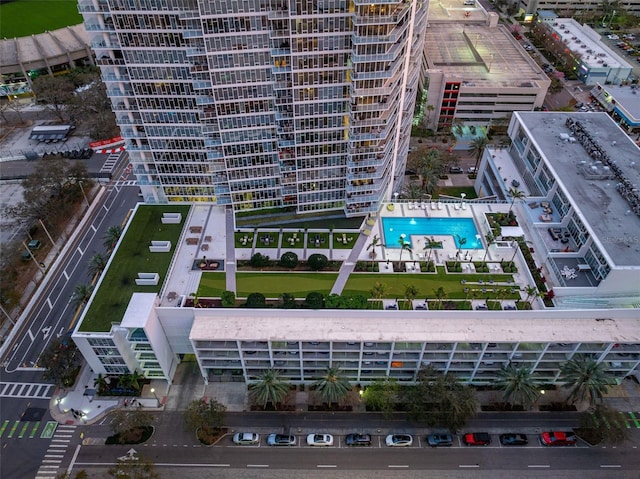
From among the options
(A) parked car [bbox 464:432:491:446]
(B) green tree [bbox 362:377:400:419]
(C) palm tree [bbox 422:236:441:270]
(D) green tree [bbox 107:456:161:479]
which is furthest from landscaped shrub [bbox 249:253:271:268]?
(A) parked car [bbox 464:432:491:446]

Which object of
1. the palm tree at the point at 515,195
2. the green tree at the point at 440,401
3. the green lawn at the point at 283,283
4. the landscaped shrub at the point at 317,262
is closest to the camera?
the green tree at the point at 440,401

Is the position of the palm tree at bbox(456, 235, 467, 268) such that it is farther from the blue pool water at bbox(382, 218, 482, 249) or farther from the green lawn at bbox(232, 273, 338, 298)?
the green lawn at bbox(232, 273, 338, 298)

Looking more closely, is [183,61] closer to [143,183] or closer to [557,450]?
[143,183]

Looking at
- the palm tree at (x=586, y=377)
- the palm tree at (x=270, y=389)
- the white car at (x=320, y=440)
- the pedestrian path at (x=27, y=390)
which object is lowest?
the pedestrian path at (x=27, y=390)

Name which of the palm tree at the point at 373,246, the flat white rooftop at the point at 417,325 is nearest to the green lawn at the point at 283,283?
the flat white rooftop at the point at 417,325

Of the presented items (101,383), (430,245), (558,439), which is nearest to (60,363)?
(101,383)

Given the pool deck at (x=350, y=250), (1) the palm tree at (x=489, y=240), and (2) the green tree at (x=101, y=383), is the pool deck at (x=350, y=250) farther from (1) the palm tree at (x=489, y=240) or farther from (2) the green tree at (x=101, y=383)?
(2) the green tree at (x=101, y=383)

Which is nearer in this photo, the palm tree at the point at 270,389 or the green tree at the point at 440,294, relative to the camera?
the palm tree at the point at 270,389

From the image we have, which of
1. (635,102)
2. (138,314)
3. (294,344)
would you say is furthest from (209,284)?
(635,102)
